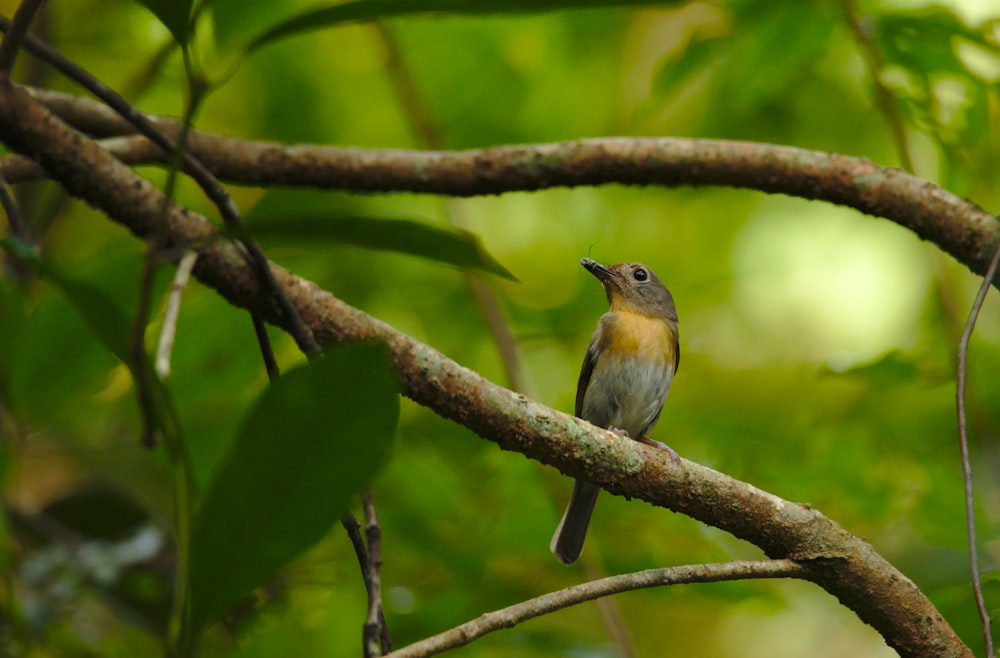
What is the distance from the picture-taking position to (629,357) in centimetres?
469

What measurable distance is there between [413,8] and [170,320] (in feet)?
1.84

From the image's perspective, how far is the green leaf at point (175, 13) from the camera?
126 centimetres

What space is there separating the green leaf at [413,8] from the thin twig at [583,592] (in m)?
0.85

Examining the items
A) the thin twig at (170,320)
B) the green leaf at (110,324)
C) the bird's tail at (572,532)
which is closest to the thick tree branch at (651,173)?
the bird's tail at (572,532)

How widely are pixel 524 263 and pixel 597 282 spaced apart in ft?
1.65

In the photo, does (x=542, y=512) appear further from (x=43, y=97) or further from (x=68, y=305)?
(x=43, y=97)

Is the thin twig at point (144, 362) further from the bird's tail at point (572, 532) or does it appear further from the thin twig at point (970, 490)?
the bird's tail at point (572, 532)

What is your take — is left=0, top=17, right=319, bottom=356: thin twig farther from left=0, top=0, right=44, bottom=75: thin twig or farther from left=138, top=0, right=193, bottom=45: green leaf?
left=138, top=0, right=193, bottom=45: green leaf

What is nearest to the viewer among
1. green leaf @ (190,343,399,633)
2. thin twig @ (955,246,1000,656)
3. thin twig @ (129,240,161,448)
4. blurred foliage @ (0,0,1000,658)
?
green leaf @ (190,343,399,633)

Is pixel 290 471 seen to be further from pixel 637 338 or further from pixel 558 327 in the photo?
pixel 637 338

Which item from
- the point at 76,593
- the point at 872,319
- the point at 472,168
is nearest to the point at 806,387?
the point at 872,319

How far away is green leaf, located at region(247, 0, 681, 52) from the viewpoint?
1.10 m

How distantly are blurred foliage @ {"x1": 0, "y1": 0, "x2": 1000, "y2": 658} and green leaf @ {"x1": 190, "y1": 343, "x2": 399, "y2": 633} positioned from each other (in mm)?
828

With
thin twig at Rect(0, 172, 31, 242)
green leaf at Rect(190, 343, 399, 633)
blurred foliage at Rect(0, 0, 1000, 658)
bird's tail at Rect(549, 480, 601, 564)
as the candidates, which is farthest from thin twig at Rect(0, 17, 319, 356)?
bird's tail at Rect(549, 480, 601, 564)
